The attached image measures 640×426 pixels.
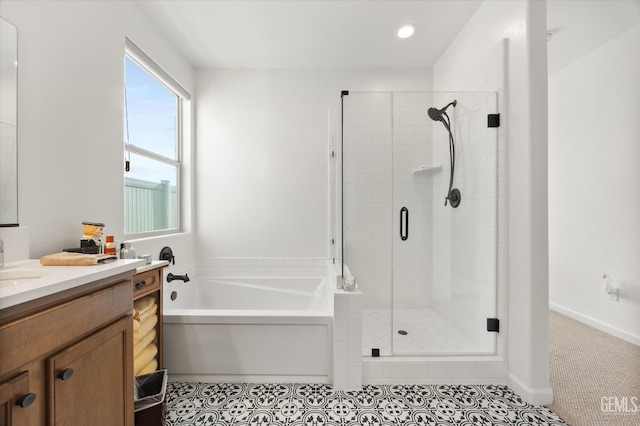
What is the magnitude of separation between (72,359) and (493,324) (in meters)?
2.14

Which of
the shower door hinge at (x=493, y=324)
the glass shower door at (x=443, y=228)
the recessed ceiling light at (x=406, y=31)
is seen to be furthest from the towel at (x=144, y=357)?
the recessed ceiling light at (x=406, y=31)

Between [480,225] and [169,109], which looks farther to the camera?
[169,109]

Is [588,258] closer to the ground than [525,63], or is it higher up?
closer to the ground

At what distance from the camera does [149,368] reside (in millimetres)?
1607

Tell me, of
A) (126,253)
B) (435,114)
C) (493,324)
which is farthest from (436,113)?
(126,253)

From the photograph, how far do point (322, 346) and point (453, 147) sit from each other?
173 cm

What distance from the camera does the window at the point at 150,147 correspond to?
2.15 metres

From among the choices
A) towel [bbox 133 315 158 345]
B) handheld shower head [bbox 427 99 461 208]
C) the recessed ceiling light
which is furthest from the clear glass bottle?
the recessed ceiling light

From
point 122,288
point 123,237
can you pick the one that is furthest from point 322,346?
point 123,237

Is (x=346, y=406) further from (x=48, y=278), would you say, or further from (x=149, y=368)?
(x=48, y=278)

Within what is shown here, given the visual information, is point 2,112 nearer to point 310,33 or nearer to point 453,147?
point 310,33

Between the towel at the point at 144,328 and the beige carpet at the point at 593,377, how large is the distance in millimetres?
2232

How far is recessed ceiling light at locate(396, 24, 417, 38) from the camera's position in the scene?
7.72 ft

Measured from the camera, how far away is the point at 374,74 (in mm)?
3004
